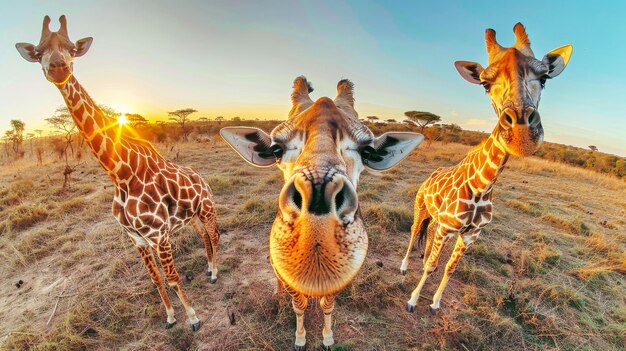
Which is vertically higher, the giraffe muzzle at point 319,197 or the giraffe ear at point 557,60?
the giraffe ear at point 557,60

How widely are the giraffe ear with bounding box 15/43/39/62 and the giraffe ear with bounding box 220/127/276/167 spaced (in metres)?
2.60

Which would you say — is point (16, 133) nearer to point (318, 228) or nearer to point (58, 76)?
point (58, 76)

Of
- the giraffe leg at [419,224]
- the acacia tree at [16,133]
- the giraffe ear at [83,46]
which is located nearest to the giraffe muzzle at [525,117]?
the giraffe leg at [419,224]

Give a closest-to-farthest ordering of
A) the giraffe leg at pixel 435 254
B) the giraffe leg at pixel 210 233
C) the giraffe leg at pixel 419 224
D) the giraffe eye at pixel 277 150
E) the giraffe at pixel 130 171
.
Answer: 1. the giraffe eye at pixel 277 150
2. the giraffe at pixel 130 171
3. the giraffe leg at pixel 435 254
4. the giraffe leg at pixel 210 233
5. the giraffe leg at pixel 419 224

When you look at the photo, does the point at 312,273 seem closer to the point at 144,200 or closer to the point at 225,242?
the point at 144,200

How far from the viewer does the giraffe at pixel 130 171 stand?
3004 mm

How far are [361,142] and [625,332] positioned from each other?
5523mm

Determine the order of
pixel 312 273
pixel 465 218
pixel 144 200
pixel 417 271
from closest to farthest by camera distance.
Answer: pixel 312 273 < pixel 144 200 < pixel 465 218 < pixel 417 271

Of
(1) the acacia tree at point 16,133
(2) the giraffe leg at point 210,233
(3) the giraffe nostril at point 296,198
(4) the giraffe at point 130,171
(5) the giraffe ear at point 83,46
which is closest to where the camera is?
(3) the giraffe nostril at point 296,198

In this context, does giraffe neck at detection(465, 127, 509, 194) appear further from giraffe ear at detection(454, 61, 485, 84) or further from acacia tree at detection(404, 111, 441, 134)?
acacia tree at detection(404, 111, 441, 134)

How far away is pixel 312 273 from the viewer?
136 centimetres

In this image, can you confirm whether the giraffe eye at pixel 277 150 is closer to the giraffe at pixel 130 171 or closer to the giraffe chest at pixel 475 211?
the giraffe at pixel 130 171

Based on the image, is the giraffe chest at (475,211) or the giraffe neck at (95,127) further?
the giraffe chest at (475,211)

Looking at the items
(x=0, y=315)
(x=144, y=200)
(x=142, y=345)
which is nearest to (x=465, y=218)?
(x=144, y=200)
